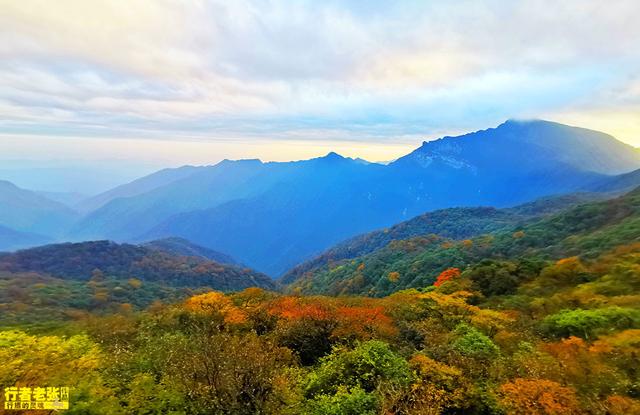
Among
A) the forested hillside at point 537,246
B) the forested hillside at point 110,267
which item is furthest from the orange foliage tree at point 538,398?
the forested hillside at point 110,267

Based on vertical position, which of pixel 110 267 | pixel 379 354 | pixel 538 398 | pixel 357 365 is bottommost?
pixel 110 267

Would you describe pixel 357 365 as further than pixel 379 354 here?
No

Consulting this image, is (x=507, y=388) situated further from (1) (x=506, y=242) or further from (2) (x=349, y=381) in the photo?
(1) (x=506, y=242)

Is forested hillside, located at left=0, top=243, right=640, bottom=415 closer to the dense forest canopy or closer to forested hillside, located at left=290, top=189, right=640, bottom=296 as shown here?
the dense forest canopy

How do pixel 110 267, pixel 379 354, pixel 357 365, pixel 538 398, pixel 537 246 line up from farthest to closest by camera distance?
pixel 110 267, pixel 537 246, pixel 379 354, pixel 357 365, pixel 538 398

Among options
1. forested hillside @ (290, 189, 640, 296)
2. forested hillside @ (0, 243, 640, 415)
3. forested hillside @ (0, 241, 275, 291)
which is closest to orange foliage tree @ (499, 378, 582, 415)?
forested hillside @ (0, 243, 640, 415)

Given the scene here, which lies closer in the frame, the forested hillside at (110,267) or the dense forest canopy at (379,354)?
the dense forest canopy at (379,354)

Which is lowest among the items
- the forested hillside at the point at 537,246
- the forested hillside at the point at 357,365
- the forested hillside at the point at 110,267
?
the forested hillside at the point at 110,267

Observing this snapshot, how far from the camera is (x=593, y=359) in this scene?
1797 cm

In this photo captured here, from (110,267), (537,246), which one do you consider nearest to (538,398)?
(537,246)

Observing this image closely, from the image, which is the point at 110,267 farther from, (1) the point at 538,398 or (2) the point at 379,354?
(1) the point at 538,398

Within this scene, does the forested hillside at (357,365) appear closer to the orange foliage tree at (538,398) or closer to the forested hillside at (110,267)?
the orange foliage tree at (538,398)

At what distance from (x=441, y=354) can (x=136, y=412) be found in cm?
1467

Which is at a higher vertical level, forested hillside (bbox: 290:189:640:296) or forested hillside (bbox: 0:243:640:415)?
forested hillside (bbox: 0:243:640:415)
